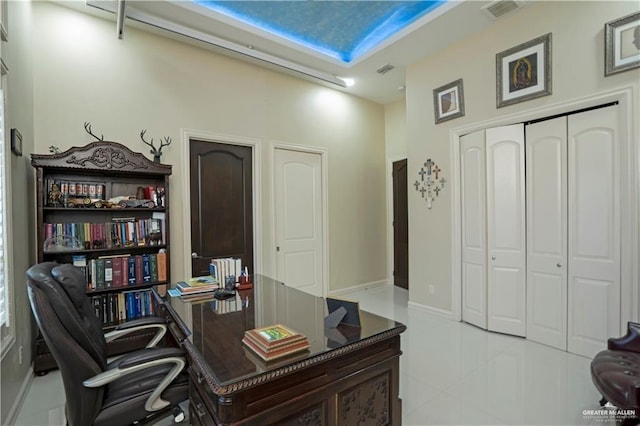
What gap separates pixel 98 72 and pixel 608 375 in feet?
15.9

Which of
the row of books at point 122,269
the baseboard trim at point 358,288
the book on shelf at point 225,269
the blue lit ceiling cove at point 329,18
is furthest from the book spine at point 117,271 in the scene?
the baseboard trim at point 358,288

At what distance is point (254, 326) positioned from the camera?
64.2 inches

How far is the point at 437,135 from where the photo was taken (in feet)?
13.4

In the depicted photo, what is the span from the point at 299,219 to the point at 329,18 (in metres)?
2.62

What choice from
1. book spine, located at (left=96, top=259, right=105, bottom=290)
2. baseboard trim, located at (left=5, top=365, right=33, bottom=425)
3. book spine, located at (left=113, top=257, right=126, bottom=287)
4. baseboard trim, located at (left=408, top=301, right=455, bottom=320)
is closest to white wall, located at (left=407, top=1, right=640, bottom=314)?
baseboard trim, located at (left=408, top=301, right=455, bottom=320)

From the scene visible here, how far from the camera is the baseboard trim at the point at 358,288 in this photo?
5.17m

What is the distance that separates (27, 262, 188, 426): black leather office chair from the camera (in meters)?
1.31

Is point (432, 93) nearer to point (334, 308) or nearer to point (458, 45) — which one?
point (458, 45)

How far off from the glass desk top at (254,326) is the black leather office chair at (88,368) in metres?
0.25

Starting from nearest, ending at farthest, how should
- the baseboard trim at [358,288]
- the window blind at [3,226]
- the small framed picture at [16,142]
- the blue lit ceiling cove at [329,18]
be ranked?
the window blind at [3,226]
the small framed picture at [16,142]
the blue lit ceiling cove at [329,18]
the baseboard trim at [358,288]

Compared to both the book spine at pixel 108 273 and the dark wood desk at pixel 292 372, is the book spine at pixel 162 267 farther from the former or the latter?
the dark wood desk at pixel 292 372

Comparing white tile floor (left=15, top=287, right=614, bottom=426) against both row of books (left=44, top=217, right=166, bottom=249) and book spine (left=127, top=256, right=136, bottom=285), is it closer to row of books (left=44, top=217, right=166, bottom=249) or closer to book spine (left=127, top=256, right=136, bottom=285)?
book spine (left=127, top=256, right=136, bottom=285)

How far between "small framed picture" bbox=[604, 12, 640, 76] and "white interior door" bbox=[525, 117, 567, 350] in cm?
53

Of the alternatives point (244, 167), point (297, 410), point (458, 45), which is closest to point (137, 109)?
point (244, 167)
